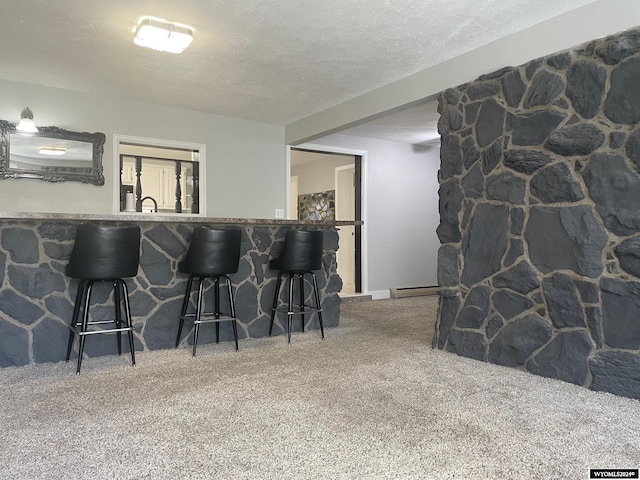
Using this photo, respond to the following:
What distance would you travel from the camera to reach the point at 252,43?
336cm

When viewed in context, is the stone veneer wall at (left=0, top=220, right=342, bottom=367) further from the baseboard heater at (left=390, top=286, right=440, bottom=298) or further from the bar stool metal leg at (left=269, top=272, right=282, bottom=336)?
the baseboard heater at (left=390, top=286, right=440, bottom=298)

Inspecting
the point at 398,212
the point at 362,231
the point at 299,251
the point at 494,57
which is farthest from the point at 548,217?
the point at 398,212

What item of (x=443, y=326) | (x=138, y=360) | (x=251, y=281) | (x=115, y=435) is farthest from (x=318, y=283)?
(x=115, y=435)

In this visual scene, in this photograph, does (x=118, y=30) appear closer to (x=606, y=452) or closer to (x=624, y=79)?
(x=624, y=79)

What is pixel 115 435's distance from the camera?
1948 millimetres

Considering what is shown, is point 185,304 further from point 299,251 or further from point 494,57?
point 494,57

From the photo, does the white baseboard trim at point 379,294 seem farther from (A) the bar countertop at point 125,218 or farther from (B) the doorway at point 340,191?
(A) the bar countertop at point 125,218

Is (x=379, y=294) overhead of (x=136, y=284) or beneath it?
beneath

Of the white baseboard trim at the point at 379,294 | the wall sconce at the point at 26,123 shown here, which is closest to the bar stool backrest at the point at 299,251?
the wall sconce at the point at 26,123

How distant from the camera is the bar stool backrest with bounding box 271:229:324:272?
12.2 feet

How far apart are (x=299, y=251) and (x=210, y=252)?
0.77 m

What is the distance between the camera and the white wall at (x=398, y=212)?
648cm

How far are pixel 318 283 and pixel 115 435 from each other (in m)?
2.54

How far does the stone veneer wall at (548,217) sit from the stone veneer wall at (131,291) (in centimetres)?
147
